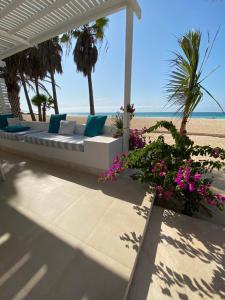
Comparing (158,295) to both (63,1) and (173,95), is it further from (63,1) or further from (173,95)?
(63,1)

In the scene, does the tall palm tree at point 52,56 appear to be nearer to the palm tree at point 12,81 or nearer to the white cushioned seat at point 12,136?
the palm tree at point 12,81

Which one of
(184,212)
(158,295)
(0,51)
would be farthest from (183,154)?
(0,51)

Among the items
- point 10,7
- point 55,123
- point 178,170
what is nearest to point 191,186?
point 178,170

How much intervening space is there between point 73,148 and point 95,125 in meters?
0.83

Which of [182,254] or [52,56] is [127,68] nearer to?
[182,254]

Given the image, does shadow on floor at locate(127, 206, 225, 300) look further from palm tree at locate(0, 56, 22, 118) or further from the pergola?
palm tree at locate(0, 56, 22, 118)

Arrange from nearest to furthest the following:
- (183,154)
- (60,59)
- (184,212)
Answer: (184,212)
(183,154)
(60,59)

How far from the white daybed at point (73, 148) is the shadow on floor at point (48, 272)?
154 centimetres

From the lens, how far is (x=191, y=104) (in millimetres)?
2404

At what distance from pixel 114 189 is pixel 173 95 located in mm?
1852

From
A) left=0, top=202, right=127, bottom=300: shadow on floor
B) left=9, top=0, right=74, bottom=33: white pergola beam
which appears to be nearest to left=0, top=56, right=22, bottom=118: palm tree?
left=9, top=0, right=74, bottom=33: white pergola beam

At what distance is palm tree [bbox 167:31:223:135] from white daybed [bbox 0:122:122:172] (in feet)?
4.29

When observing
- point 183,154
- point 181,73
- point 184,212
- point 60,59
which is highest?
point 60,59

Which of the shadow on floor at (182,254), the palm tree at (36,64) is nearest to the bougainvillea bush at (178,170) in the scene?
the shadow on floor at (182,254)
